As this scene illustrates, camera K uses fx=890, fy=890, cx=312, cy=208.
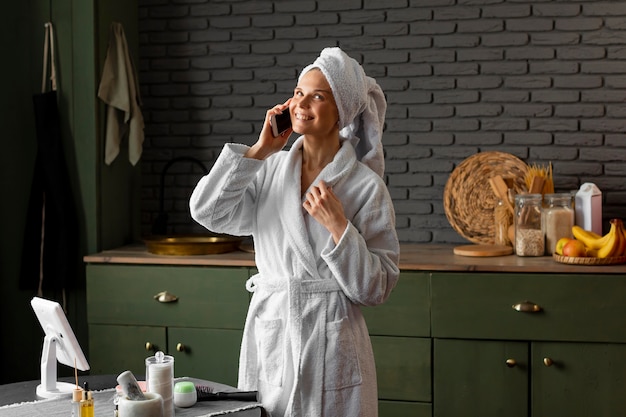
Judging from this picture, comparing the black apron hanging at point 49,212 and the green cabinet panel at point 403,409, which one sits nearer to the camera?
the green cabinet panel at point 403,409

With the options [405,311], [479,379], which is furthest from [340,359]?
[479,379]

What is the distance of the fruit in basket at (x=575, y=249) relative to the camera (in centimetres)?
366

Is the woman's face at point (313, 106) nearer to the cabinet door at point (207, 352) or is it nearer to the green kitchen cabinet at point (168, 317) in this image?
the green kitchen cabinet at point (168, 317)

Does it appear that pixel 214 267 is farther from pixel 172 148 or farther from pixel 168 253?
pixel 172 148

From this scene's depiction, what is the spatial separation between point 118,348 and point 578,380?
203 centimetres

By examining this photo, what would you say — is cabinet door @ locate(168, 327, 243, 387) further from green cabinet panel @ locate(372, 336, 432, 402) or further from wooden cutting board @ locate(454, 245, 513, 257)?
wooden cutting board @ locate(454, 245, 513, 257)

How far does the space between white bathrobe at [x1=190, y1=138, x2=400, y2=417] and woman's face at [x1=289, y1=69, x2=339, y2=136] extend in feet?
0.43

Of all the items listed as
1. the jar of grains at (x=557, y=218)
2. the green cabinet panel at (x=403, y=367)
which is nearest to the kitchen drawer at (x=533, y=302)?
the green cabinet panel at (x=403, y=367)

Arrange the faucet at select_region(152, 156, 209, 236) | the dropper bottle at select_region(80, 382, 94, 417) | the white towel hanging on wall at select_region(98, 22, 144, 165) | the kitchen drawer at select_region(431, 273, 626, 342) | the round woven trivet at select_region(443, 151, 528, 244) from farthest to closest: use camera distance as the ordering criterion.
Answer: the faucet at select_region(152, 156, 209, 236)
the white towel hanging on wall at select_region(98, 22, 144, 165)
the round woven trivet at select_region(443, 151, 528, 244)
the kitchen drawer at select_region(431, 273, 626, 342)
the dropper bottle at select_region(80, 382, 94, 417)

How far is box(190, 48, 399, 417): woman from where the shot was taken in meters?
2.55

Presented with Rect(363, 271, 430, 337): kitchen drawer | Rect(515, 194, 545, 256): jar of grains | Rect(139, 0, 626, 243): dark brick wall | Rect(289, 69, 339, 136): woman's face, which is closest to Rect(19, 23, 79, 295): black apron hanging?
Rect(139, 0, 626, 243): dark brick wall

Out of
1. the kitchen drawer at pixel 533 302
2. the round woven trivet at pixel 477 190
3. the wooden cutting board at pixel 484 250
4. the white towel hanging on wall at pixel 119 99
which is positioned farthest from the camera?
the white towel hanging on wall at pixel 119 99

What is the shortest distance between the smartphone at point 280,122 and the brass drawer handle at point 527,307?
1515mm

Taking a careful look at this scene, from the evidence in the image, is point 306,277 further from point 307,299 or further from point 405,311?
point 405,311
